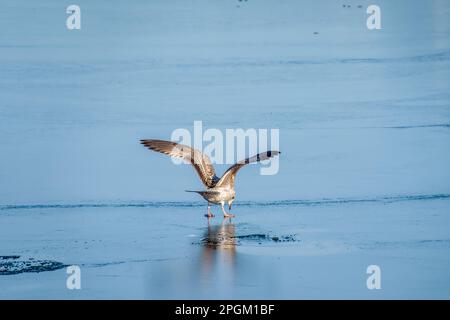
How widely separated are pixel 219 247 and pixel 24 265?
221cm

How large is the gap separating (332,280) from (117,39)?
1109 cm

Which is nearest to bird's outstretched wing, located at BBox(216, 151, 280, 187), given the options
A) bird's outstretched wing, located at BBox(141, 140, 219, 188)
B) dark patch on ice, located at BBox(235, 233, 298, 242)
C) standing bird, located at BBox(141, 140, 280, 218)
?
standing bird, located at BBox(141, 140, 280, 218)

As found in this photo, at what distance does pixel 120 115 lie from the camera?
17.8 m

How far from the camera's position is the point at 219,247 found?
12.0 meters

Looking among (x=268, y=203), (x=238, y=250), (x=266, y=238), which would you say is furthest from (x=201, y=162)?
(x=238, y=250)

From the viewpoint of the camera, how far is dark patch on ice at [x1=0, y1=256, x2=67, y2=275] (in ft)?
36.1

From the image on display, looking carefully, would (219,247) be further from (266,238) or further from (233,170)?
(233,170)

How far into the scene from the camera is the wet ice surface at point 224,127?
11.1 meters

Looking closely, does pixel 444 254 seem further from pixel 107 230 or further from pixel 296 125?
pixel 296 125

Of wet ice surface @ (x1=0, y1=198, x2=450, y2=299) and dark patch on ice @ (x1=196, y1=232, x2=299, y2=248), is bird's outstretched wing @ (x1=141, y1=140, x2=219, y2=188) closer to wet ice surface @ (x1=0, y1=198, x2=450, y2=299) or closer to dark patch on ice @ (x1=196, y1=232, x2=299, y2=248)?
wet ice surface @ (x1=0, y1=198, x2=450, y2=299)

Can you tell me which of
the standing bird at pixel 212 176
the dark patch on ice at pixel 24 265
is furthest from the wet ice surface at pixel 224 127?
the standing bird at pixel 212 176

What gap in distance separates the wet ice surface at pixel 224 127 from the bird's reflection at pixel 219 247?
53 mm

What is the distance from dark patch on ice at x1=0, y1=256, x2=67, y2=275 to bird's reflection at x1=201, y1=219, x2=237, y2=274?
61.2 inches
